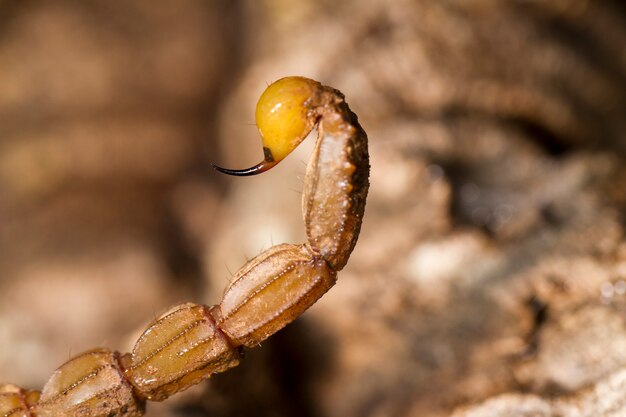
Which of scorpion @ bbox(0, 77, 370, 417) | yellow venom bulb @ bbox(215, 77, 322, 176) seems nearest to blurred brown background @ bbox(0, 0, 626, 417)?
scorpion @ bbox(0, 77, 370, 417)

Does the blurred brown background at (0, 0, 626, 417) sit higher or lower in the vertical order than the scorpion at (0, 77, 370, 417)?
higher

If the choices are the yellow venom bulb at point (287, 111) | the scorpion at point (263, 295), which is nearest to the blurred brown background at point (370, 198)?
the scorpion at point (263, 295)

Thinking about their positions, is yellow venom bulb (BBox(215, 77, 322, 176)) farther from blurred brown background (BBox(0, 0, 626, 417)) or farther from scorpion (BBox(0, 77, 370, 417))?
blurred brown background (BBox(0, 0, 626, 417))

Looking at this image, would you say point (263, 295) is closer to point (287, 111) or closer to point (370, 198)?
point (287, 111)

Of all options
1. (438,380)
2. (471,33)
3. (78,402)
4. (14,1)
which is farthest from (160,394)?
(14,1)

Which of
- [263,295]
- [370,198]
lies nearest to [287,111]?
[263,295]

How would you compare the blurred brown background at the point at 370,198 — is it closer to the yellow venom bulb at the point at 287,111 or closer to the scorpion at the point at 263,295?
the scorpion at the point at 263,295

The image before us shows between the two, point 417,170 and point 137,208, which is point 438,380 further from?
point 137,208
